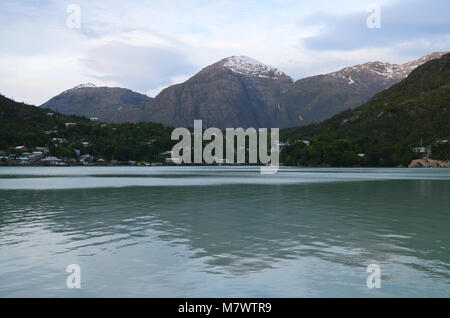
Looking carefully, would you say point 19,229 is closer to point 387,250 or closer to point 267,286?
point 267,286

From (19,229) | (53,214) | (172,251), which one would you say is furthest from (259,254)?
(53,214)
